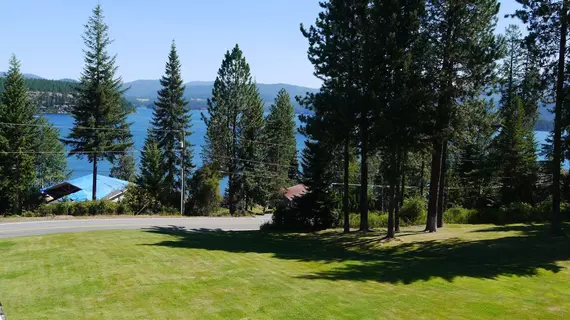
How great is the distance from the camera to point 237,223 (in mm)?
33281

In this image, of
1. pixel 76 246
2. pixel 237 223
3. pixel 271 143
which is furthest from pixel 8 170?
pixel 271 143

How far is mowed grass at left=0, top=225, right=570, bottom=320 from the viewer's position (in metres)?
9.38

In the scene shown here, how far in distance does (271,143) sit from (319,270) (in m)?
46.9

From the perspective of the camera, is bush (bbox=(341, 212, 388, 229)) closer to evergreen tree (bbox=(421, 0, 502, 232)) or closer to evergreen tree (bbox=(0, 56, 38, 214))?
evergreen tree (bbox=(421, 0, 502, 232))

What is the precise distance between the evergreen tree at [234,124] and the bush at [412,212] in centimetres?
1910

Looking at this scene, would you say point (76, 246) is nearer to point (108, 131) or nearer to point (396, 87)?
point (396, 87)

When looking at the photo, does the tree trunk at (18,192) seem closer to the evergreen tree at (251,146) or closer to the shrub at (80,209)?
the shrub at (80,209)

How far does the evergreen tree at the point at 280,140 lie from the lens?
6209 centimetres

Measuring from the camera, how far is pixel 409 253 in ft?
60.5

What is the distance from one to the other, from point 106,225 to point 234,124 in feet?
73.2

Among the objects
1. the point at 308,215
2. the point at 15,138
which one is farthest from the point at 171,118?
the point at 308,215

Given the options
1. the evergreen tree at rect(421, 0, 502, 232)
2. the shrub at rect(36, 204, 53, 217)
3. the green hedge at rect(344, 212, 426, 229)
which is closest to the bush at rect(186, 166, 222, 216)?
the shrub at rect(36, 204, 53, 217)

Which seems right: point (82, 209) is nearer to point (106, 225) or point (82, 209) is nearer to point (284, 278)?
point (106, 225)

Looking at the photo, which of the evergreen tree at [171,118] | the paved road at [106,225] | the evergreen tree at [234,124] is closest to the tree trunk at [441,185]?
the paved road at [106,225]
